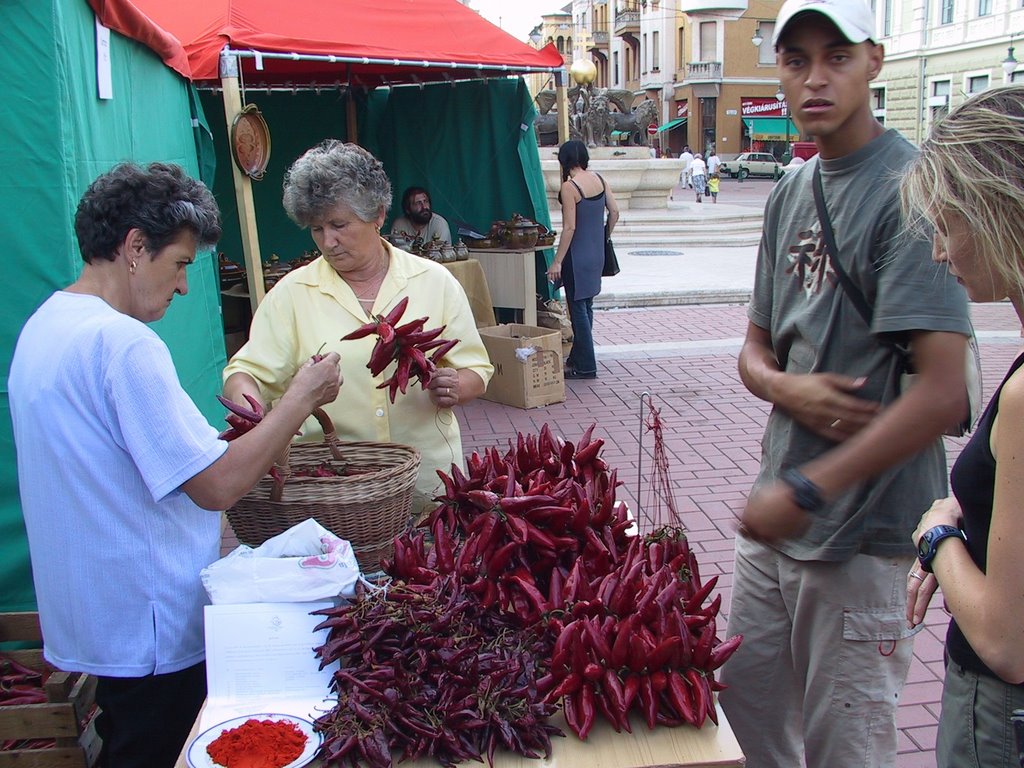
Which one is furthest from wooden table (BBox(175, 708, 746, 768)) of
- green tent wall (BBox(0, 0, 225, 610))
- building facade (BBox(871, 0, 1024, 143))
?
building facade (BBox(871, 0, 1024, 143))

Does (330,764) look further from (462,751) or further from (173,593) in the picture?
(173,593)

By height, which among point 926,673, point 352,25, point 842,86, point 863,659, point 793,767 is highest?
point 352,25

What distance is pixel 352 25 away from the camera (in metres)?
7.03

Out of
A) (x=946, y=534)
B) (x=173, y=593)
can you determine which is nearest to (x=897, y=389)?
(x=946, y=534)

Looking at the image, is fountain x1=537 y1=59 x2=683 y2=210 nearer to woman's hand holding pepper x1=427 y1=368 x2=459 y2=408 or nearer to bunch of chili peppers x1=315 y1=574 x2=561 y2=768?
woman's hand holding pepper x1=427 y1=368 x2=459 y2=408

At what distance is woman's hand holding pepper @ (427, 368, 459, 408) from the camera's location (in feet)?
9.05

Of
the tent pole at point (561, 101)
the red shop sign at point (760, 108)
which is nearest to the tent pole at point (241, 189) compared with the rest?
the tent pole at point (561, 101)

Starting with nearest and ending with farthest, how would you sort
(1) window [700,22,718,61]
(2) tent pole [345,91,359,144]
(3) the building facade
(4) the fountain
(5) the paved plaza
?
(5) the paved plaza, (2) tent pole [345,91,359,144], (4) the fountain, (3) the building facade, (1) window [700,22,718,61]

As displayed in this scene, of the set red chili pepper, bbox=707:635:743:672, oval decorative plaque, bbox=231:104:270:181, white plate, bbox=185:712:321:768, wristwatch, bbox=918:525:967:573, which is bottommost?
white plate, bbox=185:712:321:768

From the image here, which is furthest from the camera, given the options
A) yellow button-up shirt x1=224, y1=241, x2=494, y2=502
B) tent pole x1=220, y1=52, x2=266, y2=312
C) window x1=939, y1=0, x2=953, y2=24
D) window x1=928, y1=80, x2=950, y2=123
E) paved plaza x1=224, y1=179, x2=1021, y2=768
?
window x1=939, y1=0, x2=953, y2=24

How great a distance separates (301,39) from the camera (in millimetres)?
6309

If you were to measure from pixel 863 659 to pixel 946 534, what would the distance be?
23.3 inches

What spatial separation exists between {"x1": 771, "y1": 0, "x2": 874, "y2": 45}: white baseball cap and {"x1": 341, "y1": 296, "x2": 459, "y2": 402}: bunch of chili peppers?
4.23 ft

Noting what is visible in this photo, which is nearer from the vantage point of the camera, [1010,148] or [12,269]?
[1010,148]
